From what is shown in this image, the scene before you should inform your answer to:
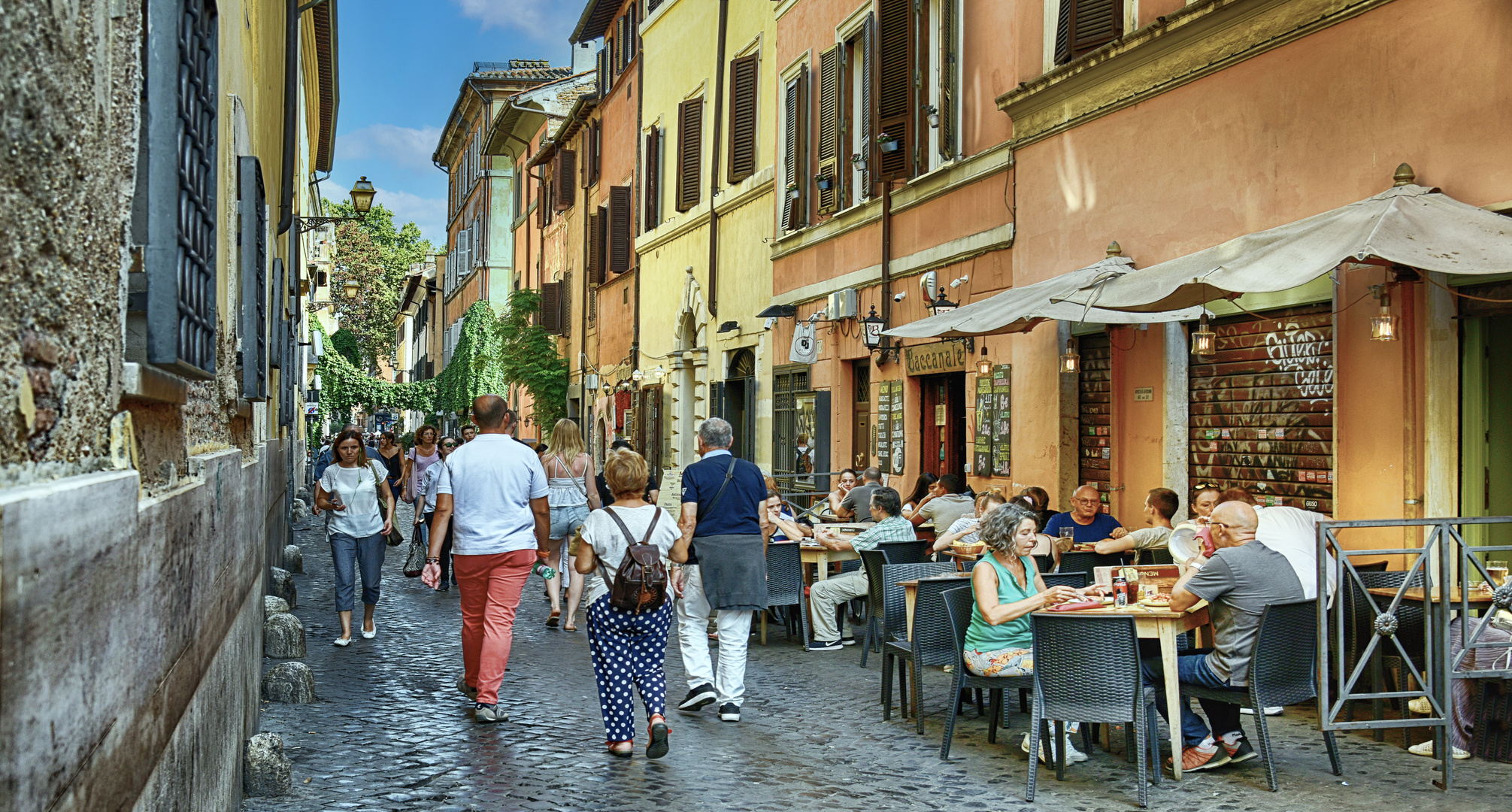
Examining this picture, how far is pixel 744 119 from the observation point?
21625 mm

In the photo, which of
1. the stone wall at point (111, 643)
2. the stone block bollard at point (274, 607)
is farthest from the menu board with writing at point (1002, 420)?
the stone wall at point (111, 643)

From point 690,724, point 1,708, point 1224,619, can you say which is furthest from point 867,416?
point 1,708

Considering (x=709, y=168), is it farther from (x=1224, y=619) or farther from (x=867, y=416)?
(x=1224, y=619)

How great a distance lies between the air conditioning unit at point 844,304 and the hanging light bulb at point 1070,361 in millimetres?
4934

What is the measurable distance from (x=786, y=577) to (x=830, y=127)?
350 inches

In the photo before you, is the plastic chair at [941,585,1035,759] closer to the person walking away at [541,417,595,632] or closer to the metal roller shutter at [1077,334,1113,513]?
the person walking away at [541,417,595,632]

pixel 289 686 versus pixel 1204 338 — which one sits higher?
pixel 1204 338

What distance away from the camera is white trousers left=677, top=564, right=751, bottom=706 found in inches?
307

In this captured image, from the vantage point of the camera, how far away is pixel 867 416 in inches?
682

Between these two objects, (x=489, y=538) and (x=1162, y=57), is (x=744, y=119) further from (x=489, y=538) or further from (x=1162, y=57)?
(x=489, y=538)

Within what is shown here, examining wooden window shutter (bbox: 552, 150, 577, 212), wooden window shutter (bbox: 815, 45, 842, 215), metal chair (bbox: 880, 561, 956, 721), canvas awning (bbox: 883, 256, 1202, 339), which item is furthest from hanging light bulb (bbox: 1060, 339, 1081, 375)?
wooden window shutter (bbox: 552, 150, 577, 212)

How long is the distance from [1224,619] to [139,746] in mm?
4916

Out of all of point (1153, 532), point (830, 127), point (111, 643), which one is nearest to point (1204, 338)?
point (1153, 532)

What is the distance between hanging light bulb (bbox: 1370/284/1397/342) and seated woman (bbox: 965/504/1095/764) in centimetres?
288
